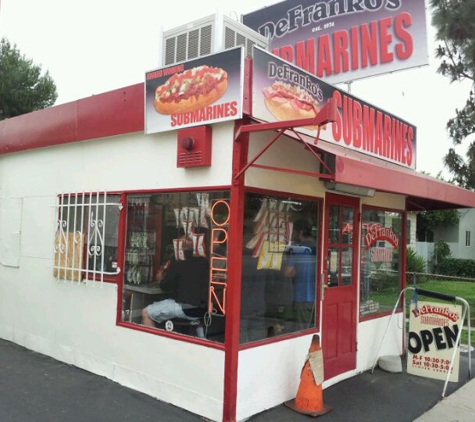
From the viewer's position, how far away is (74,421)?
14.6 feet

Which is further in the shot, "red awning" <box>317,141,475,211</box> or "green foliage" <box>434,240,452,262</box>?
"green foliage" <box>434,240,452,262</box>

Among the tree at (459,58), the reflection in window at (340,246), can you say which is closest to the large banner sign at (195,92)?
the reflection in window at (340,246)

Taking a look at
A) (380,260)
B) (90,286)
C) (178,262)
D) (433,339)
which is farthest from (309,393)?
(90,286)

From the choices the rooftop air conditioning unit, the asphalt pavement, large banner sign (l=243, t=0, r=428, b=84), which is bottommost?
the asphalt pavement

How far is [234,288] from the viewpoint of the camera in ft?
14.6

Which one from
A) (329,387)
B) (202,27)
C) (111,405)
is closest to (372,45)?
(202,27)

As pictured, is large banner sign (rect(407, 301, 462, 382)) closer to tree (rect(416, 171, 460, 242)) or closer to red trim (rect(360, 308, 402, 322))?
red trim (rect(360, 308, 402, 322))

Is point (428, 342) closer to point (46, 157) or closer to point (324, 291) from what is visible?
point (324, 291)

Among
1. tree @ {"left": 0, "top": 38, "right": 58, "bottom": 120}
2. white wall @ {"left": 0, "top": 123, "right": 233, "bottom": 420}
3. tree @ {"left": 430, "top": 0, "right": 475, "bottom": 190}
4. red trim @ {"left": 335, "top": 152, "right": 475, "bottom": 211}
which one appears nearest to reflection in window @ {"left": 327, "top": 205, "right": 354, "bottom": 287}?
red trim @ {"left": 335, "top": 152, "right": 475, "bottom": 211}

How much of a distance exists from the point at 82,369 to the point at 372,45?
620 cm

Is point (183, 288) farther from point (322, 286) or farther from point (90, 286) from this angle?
point (322, 286)

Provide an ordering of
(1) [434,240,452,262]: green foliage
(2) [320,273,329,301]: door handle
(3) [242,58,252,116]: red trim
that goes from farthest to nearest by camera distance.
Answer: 1. (1) [434,240,452,262]: green foliage
2. (2) [320,273,329,301]: door handle
3. (3) [242,58,252,116]: red trim

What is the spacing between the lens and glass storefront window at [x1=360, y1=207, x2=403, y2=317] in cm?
656

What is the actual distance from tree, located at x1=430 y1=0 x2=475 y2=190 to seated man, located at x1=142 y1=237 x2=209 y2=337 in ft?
38.9
